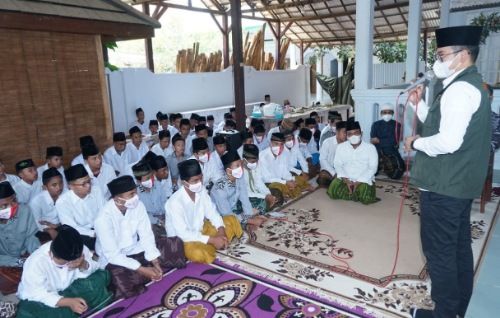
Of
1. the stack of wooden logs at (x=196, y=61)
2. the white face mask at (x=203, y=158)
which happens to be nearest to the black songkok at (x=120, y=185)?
the white face mask at (x=203, y=158)

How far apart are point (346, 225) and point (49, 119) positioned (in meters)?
3.88

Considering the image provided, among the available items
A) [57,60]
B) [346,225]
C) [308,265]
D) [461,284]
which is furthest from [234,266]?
[57,60]

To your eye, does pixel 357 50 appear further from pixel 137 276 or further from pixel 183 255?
pixel 137 276

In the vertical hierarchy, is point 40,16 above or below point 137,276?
above

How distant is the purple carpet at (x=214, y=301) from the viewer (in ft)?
8.63

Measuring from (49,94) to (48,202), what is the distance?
1855mm

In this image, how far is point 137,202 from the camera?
3090 millimetres

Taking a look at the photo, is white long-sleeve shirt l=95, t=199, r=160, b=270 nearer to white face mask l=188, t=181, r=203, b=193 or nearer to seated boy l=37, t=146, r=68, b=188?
white face mask l=188, t=181, r=203, b=193

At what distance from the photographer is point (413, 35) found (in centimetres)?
777

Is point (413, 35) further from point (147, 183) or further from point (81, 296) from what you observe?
point (81, 296)

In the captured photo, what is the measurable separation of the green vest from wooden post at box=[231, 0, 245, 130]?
207 inches

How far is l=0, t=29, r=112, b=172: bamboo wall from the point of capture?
457 centimetres

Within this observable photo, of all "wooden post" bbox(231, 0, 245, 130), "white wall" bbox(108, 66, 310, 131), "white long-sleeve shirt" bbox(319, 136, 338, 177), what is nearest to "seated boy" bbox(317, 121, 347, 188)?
"white long-sleeve shirt" bbox(319, 136, 338, 177)

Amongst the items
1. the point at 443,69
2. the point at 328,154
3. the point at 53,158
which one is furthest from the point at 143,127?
the point at 443,69
